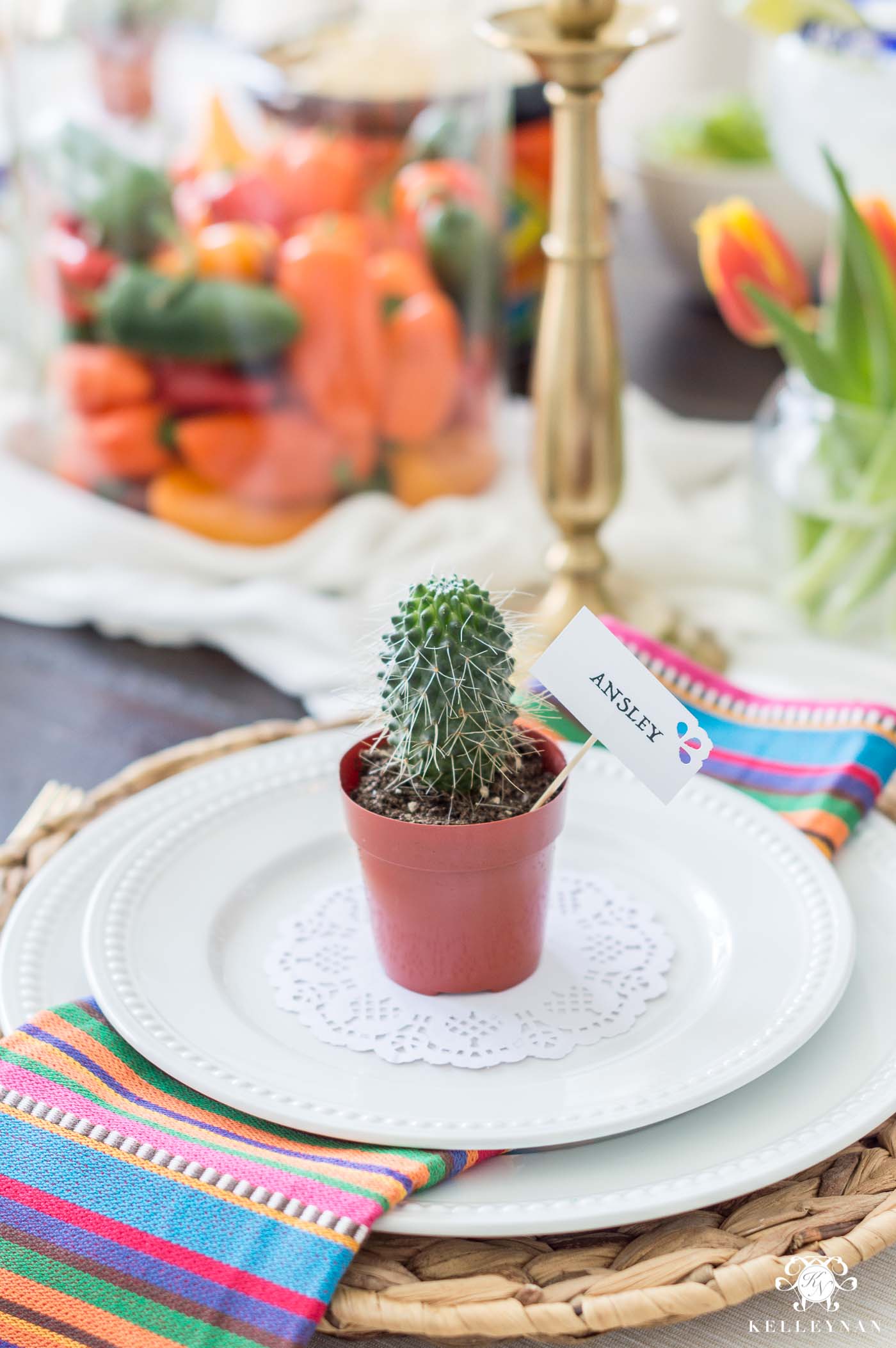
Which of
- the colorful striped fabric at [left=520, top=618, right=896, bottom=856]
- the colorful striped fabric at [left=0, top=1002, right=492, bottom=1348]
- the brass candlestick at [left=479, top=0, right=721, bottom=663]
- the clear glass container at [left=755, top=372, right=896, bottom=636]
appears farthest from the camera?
the clear glass container at [left=755, top=372, right=896, bottom=636]

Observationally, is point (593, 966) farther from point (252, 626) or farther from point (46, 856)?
point (252, 626)

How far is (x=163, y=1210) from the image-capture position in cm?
38

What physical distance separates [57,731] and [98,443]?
9.2 inches

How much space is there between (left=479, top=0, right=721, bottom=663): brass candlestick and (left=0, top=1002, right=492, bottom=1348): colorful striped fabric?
374 mm

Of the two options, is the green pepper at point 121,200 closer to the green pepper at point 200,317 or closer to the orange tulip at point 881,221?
the green pepper at point 200,317

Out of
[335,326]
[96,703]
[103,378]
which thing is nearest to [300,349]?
[335,326]

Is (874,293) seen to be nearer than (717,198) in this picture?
Yes

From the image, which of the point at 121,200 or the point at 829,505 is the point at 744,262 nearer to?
the point at 829,505

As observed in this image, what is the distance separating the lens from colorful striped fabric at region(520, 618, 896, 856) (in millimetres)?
554

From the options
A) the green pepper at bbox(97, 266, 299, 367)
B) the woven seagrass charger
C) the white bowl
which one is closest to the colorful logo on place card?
the woven seagrass charger

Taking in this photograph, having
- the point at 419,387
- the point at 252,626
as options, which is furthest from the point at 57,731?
the point at 419,387

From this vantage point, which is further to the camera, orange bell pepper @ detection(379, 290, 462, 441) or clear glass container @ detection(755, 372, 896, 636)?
orange bell pepper @ detection(379, 290, 462, 441)

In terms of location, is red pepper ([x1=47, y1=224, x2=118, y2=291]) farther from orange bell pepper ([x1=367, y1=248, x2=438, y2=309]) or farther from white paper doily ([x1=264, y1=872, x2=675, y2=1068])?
white paper doily ([x1=264, y1=872, x2=675, y2=1068])

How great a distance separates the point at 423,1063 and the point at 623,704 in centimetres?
13
